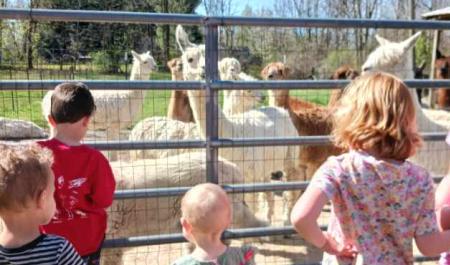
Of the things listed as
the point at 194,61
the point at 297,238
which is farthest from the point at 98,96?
the point at 297,238

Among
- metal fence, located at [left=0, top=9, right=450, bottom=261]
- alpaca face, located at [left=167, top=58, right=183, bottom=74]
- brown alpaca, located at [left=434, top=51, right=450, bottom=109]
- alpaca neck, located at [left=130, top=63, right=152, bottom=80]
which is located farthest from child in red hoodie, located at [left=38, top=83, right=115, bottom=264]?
brown alpaca, located at [left=434, top=51, right=450, bottom=109]

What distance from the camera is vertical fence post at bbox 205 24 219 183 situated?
10.3 feet

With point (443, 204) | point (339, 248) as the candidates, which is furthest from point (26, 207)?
point (443, 204)

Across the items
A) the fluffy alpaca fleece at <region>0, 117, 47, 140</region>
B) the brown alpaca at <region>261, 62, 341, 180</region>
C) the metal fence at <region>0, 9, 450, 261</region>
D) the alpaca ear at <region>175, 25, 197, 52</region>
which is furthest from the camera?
the alpaca ear at <region>175, 25, 197, 52</region>

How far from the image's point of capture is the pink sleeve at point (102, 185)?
2.39m

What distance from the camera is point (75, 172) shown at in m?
2.34

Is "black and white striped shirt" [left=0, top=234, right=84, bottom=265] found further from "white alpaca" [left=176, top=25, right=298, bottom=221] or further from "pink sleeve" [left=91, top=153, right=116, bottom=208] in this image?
"white alpaca" [left=176, top=25, right=298, bottom=221]

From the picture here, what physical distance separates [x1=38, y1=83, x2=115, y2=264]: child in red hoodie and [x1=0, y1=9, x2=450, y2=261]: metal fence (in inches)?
24.0

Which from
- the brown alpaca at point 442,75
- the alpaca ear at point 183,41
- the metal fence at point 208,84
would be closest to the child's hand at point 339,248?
the metal fence at point 208,84

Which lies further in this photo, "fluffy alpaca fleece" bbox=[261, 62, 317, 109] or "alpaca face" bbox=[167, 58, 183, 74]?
"alpaca face" bbox=[167, 58, 183, 74]

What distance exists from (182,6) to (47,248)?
250 cm

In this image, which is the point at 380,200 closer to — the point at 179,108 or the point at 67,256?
the point at 67,256

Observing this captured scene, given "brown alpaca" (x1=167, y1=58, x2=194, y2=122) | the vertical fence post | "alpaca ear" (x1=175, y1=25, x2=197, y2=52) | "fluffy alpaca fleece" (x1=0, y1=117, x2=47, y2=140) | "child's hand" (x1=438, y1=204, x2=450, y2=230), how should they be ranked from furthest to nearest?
1. "brown alpaca" (x1=167, y1=58, x2=194, y2=122)
2. "alpaca ear" (x1=175, y1=25, x2=197, y2=52)
3. "fluffy alpaca fleece" (x1=0, y1=117, x2=47, y2=140)
4. the vertical fence post
5. "child's hand" (x1=438, y1=204, x2=450, y2=230)

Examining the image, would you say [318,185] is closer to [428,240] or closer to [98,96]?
[428,240]
